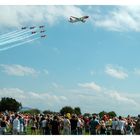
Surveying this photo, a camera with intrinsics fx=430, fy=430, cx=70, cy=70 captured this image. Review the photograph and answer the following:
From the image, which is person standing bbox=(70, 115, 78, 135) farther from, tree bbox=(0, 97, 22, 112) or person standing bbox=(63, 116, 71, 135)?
tree bbox=(0, 97, 22, 112)

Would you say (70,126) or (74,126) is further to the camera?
(74,126)

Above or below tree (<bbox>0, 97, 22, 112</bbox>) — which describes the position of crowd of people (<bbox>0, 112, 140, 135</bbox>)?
below

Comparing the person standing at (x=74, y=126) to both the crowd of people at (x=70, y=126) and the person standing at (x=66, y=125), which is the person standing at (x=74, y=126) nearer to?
the crowd of people at (x=70, y=126)

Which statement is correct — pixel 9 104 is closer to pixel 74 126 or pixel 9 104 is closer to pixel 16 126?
pixel 74 126

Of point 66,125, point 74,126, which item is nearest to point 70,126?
point 74,126

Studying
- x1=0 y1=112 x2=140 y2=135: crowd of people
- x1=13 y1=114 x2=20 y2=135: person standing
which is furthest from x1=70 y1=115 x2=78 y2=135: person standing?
x1=13 y1=114 x2=20 y2=135: person standing

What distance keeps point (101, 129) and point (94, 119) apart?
807 mm

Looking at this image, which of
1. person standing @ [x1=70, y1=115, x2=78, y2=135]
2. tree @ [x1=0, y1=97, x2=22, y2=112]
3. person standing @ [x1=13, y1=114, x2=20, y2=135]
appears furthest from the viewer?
tree @ [x1=0, y1=97, x2=22, y2=112]

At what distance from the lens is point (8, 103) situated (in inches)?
4722

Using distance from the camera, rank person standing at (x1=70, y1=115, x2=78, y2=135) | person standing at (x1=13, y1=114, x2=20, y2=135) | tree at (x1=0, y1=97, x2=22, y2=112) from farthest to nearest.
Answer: tree at (x1=0, y1=97, x2=22, y2=112), person standing at (x1=70, y1=115, x2=78, y2=135), person standing at (x1=13, y1=114, x2=20, y2=135)

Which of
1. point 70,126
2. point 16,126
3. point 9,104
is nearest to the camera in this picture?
point 16,126

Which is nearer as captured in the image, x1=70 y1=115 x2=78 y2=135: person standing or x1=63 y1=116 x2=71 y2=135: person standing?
x1=63 y1=116 x2=71 y2=135: person standing
